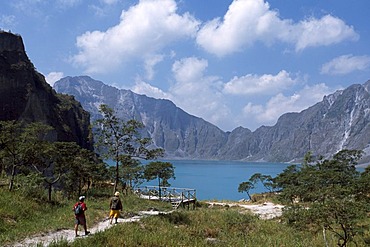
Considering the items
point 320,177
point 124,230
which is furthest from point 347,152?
point 124,230

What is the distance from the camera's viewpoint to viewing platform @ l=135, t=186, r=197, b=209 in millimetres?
32662

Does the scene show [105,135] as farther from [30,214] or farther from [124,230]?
[124,230]

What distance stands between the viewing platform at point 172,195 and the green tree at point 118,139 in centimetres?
1142

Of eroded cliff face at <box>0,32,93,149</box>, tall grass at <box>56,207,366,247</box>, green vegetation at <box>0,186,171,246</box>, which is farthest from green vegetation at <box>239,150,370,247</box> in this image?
eroded cliff face at <box>0,32,93,149</box>

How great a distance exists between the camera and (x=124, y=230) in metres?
13.8

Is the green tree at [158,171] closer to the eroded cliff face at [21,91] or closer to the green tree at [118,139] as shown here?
the eroded cliff face at [21,91]

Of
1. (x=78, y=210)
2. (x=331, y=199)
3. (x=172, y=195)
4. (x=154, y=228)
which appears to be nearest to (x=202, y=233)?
(x=154, y=228)

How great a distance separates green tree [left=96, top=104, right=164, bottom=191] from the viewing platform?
1142 centimetres

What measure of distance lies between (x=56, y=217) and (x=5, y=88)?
3752 centimetres

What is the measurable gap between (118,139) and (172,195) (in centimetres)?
1660

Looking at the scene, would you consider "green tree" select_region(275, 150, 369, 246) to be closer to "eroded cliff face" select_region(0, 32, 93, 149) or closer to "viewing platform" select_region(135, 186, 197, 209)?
"viewing platform" select_region(135, 186, 197, 209)

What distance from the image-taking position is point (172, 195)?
35.5 metres

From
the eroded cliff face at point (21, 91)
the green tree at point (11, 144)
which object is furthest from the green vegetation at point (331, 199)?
the eroded cliff face at point (21, 91)

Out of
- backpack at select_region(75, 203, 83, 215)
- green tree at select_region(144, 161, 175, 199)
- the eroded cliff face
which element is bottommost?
backpack at select_region(75, 203, 83, 215)
